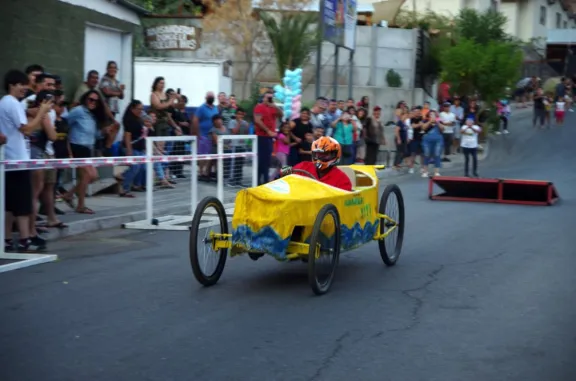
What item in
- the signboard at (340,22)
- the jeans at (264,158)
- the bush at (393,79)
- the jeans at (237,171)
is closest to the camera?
the jeans at (237,171)

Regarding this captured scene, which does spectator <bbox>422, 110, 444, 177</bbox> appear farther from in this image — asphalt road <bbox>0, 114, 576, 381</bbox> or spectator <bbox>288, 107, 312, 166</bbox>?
asphalt road <bbox>0, 114, 576, 381</bbox>

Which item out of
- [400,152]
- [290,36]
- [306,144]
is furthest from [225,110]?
[290,36]

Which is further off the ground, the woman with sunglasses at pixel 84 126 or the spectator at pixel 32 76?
the spectator at pixel 32 76

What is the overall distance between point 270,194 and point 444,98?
1213 inches

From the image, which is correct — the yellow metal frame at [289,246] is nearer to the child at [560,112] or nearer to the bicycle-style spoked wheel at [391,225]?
the bicycle-style spoked wheel at [391,225]

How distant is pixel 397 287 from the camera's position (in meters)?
9.15

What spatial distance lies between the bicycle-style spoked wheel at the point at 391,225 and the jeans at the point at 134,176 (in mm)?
6995

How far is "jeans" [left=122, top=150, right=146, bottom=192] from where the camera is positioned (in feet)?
55.0

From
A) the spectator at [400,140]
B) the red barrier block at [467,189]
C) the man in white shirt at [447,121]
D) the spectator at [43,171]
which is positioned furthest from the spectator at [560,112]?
the spectator at [43,171]

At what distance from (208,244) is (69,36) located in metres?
9.62

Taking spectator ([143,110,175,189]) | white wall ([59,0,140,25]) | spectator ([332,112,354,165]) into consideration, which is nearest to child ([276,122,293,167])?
spectator ([332,112,354,165])

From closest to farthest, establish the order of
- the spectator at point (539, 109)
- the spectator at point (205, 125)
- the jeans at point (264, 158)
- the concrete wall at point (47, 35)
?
the concrete wall at point (47, 35) → the jeans at point (264, 158) → the spectator at point (205, 125) → the spectator at point (539, 109)

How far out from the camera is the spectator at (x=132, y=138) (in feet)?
54.8

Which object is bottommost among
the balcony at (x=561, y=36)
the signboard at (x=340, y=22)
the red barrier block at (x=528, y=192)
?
the red barrier block at (x=528, y=192)
